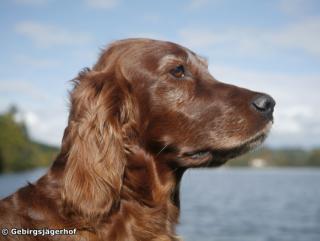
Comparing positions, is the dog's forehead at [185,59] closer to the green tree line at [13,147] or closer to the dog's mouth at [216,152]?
the dog's mouth at [216,152]

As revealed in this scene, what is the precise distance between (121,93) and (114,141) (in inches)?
18.5

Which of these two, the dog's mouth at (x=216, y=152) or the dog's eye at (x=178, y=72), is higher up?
the dog's eye at (x=178, y=72)

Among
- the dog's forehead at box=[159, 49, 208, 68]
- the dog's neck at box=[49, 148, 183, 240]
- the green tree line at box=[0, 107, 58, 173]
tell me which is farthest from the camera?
the green tree line at box=[0, 107, 58, 173]

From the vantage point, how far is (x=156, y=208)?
4168 mm

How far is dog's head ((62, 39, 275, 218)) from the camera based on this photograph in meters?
4.07

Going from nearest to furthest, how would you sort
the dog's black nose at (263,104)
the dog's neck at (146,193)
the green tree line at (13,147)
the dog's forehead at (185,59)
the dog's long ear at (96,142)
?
the dog's long ear at (96,142)
the dog's neck at (146,193)
the dog's black nose at (263,104)
the dog's forehead at (185,59)
the green tree line at (13,147)

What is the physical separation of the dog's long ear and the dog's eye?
431 millimetres

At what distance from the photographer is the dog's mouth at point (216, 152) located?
4.28 meters

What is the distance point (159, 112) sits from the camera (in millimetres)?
4332

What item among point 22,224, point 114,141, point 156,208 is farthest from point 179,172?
point 22,224

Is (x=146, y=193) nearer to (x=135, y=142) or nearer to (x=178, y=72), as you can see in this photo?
(x=135, y=142)

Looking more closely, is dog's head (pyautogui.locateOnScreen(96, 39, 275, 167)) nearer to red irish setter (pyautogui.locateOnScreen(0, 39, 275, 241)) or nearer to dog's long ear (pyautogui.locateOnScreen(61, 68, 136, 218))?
red irish setter (pyautogui.locateOnScreen(0, 39, 275, 241))

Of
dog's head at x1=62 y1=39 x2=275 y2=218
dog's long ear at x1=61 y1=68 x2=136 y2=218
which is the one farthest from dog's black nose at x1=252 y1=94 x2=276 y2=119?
dog's long ear at x1=61 y1=68 x2=136 y2=218

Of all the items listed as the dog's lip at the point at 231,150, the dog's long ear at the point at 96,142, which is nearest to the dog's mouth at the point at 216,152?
the dog's lip at the point at 231,150
